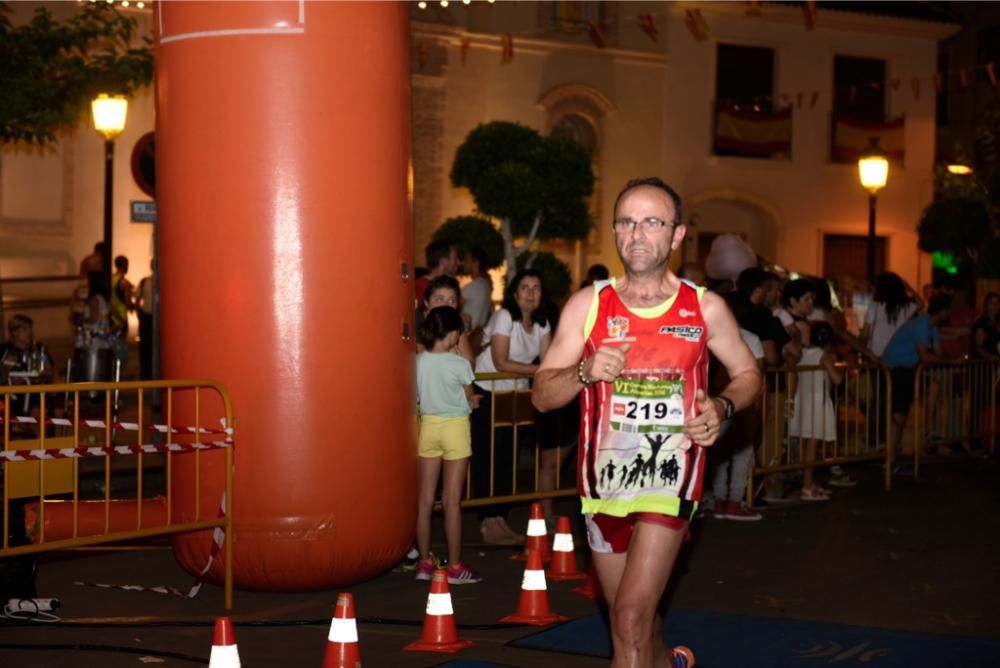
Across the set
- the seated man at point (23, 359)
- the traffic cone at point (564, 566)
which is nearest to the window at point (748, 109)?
the seated man at point (23, 359)

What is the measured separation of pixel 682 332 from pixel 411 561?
4653 millimetres

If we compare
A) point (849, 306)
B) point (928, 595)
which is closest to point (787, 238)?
point (849, 306)

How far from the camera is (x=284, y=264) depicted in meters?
8.82

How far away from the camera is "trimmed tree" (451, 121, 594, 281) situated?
26.3 metres

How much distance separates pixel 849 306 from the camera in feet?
99.8

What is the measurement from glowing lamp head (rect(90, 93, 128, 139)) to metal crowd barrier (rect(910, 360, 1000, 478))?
8659 millimetres

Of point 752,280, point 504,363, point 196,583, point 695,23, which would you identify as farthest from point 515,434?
point 695,23

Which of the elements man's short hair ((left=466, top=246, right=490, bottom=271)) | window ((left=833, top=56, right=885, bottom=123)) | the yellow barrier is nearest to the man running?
the yellow barrier

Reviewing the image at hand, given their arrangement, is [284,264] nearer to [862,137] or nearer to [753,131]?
[753,131]

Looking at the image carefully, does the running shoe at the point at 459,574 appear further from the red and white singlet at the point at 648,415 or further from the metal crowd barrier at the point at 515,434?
the red and white singlet at the point at 648,415

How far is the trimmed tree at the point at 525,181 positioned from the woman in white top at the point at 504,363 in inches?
578

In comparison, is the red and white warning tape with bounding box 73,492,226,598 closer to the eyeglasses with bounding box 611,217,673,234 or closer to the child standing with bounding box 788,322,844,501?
the eyeglasses with bounding box 611,217,673,234

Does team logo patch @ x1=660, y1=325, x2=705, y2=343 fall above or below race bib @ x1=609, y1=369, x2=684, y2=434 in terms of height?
above

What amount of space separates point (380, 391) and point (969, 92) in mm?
35461
